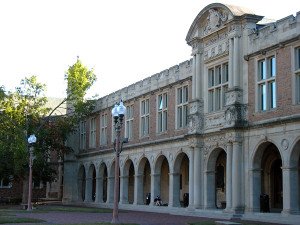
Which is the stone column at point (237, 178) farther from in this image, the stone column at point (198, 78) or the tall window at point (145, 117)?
the tall window at point (145, 117)

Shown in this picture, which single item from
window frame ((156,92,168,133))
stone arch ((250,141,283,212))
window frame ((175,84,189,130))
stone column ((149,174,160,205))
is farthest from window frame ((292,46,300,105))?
stone column ((149,174,160,205))

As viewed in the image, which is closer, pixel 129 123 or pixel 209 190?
pixel 209 190

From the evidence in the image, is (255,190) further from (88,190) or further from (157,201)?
(88,190)

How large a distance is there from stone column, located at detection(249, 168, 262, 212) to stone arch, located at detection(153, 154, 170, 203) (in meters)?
10.5

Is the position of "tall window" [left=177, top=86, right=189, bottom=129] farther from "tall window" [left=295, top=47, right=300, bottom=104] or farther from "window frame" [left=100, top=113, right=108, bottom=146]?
"window frame" [left=100, top=113, right=108, bottom=146]

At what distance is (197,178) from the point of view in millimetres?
30547

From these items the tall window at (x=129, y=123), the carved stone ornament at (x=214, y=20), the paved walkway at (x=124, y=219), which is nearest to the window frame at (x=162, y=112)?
the tall window at (x=129, y=123)

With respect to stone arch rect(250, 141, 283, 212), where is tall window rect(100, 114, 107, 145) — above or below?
above

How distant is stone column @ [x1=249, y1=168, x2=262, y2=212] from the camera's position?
2602 cm

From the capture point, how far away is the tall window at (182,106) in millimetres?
33750

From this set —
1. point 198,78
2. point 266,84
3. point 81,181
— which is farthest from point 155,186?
point 81,181

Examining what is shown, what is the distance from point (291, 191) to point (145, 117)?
17143 mm

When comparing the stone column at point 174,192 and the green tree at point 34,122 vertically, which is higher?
the green tree at point 34,122

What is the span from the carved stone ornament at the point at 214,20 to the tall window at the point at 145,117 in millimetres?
9699
